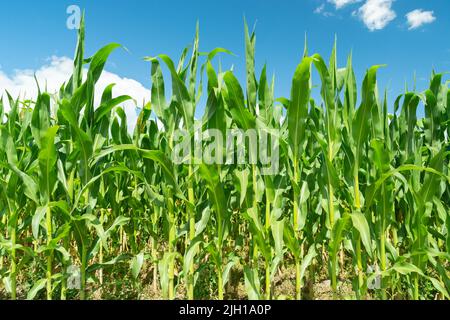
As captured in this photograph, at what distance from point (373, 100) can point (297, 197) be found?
0.72 m

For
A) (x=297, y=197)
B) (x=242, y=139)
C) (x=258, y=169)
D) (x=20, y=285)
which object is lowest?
(x=20, y=285)

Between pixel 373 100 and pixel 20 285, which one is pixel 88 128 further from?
pixel 20 285

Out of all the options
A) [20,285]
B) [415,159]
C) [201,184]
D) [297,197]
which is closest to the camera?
[297,197]

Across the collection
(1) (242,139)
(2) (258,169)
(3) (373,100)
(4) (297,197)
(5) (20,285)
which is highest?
(3) (373,100)

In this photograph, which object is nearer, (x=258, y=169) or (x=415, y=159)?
(x=258, y=169)

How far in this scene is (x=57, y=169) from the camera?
7.11 ft

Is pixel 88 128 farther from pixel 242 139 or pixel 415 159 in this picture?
pixel 415 159
